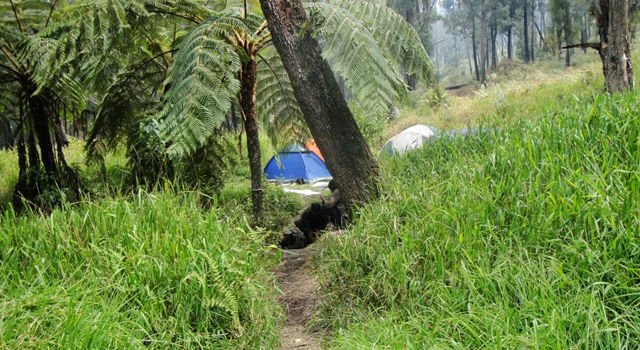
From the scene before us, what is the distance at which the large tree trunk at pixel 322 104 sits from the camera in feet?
14.0

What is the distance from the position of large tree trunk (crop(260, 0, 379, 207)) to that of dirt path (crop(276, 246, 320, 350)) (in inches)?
29.4

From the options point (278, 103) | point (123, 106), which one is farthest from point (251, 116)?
point (123, 106)

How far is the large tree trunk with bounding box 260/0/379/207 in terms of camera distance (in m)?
4.28

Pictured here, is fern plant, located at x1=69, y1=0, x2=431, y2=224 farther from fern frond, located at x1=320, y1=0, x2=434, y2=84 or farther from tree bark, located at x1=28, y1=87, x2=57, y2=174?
tree bark, located at x1=28, y1=87, x2=57, y2=174

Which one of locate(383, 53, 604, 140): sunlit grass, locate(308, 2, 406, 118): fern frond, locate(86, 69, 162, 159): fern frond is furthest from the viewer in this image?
locate(383, 53, 604, 140): sunlit grass

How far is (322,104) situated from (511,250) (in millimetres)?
2245

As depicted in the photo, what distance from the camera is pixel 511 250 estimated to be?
2664mm

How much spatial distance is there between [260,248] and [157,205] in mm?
762

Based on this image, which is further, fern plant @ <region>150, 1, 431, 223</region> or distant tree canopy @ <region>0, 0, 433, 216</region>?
distant tree canopy @ <region>0, 0, 433, 216</region>

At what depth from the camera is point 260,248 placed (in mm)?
3424

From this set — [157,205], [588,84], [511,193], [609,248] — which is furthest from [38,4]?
[588,84]

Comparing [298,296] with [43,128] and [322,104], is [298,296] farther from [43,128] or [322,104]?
[43,128]

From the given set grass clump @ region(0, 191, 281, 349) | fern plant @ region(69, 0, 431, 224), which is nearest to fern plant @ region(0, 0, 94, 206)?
fern plant @ region(69, 0, 431, 224)

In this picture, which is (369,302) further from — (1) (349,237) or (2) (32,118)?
(2) (32,118)
